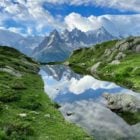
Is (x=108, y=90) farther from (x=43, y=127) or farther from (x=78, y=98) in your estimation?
(x=43, y=127)

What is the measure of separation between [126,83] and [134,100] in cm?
4290

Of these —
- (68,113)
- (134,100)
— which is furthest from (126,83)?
(68,113)

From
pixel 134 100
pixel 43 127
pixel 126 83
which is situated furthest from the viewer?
pixel 126 83

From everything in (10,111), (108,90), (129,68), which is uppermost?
(129,68)

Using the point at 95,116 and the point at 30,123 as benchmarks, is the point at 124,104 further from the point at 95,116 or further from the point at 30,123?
the point at 30,123

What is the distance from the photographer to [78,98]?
8206cm

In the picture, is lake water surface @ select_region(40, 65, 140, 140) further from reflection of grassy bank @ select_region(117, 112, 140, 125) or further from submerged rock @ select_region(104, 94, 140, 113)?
submerged rock @ select_region(104, 94, 140, 113)

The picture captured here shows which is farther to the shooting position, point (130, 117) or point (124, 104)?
point (124, 104)

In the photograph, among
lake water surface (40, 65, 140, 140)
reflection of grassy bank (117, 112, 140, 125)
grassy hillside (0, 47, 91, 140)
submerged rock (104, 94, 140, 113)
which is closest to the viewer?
grassy hillside (0, 47, 91, 140)

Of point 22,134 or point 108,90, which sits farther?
point 108,90

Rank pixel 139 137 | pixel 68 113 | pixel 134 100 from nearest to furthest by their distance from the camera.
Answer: pixel 139 137 → pixel 68 113 → pixel 134 100

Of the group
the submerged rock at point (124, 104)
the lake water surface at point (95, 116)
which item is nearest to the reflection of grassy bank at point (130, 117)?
the lake water surface at point (95, 116)

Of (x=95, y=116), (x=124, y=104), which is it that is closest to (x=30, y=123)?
(x=95, y=116)

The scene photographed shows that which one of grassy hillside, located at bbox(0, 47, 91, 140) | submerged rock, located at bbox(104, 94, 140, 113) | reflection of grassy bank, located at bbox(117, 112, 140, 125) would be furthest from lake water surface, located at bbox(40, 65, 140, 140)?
grassy hillside, located at bbox(0, 47, 91, 140)
